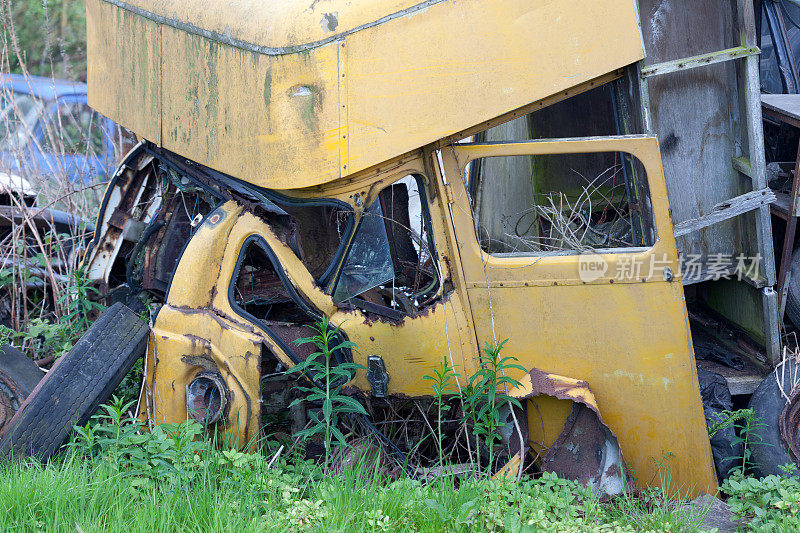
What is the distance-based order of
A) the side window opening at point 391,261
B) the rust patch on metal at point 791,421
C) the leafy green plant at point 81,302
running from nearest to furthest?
1. the side window opening at point 391,261
2. the rust patch on metal at point 791,421
3. the leafy green plant at point 81,302

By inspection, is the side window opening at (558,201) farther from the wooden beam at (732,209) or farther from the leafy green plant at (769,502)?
the leafy green plant at (769,502)

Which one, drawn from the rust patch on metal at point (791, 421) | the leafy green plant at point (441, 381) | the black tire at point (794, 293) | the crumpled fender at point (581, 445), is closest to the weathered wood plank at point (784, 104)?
the black tire at point (794, 293)

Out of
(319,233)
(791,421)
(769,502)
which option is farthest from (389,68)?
(791,421)

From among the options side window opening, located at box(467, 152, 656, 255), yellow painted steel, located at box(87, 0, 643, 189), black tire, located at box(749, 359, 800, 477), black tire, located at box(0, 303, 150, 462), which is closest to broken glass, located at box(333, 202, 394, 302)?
yellow painted steel, located at box(87, 0, 643, 189)

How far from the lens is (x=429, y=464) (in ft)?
12.2

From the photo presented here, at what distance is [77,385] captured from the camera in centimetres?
342

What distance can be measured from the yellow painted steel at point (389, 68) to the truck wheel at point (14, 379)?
178 centimetres

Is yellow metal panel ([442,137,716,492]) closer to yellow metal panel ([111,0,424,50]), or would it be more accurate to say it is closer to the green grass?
the green grass

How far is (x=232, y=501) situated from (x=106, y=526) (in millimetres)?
470

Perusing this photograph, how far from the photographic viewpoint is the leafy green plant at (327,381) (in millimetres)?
3188

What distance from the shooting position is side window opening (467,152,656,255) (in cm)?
371

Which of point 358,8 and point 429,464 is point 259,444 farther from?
point 358,8

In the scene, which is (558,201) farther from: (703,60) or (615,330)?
(615,330)

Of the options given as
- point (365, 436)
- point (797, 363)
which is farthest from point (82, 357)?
point (797, 363)
